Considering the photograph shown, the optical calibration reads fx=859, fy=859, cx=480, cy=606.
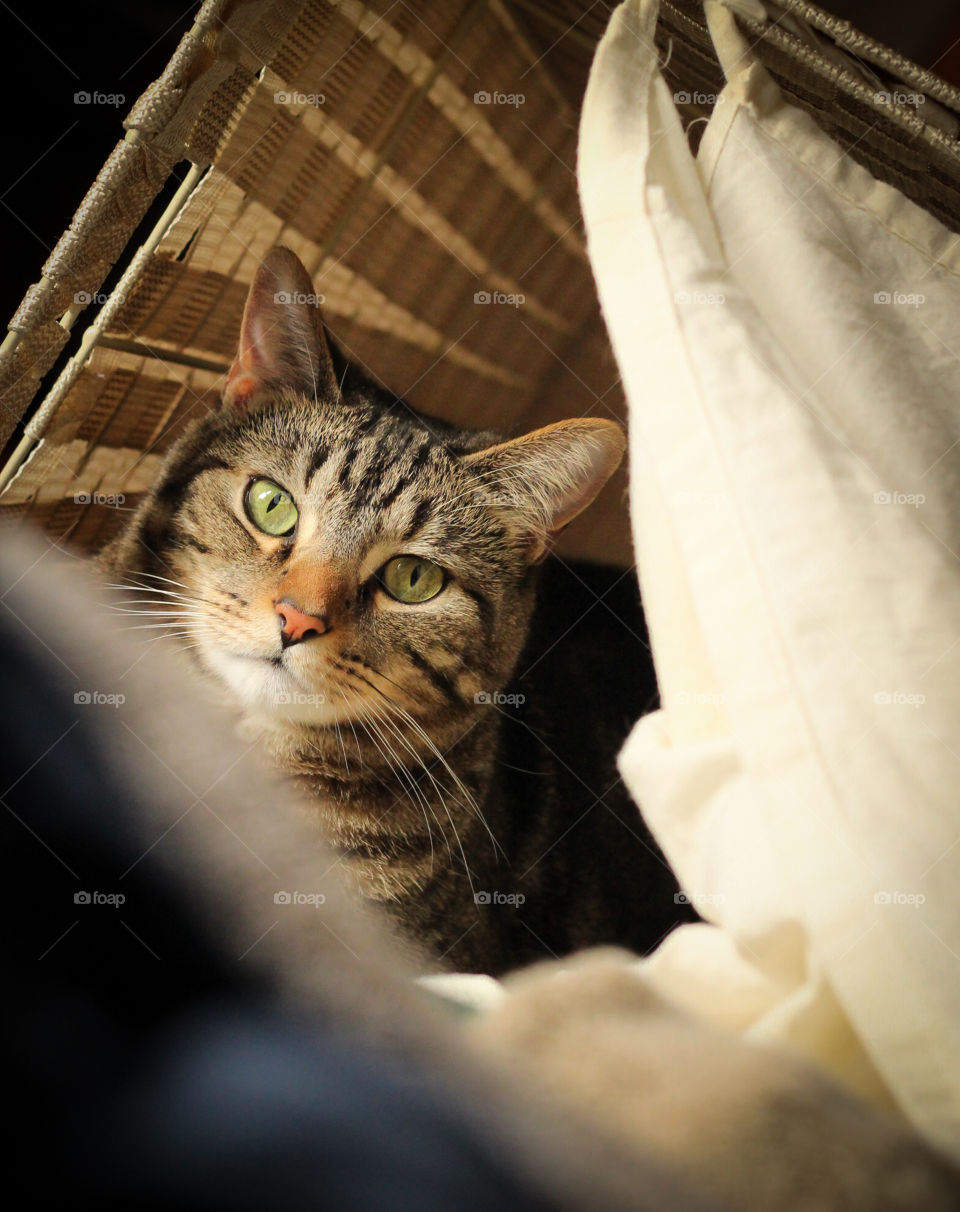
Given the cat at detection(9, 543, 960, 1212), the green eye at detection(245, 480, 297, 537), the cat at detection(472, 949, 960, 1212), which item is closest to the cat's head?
the green eye at detection(245, 480, 297, 537)

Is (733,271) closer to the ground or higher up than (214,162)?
higher up

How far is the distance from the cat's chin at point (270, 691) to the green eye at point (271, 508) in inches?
4.8

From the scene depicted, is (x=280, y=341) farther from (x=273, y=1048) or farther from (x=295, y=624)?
(x=273, y=1048)

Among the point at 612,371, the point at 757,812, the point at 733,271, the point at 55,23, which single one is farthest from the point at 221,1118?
the point at 55,23

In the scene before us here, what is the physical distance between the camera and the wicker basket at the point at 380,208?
0.72m

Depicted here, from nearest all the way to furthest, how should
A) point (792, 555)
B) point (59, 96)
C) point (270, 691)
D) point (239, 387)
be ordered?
point (792, 555) < point (270, 691) < point (239, 387) < point (59, 96)

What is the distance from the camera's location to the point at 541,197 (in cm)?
102

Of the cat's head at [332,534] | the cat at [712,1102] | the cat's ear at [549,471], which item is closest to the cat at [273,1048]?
the cat at [712,1102]

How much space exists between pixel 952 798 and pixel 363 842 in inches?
19.1

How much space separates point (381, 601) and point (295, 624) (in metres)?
0.10

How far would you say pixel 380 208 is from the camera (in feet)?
3.08

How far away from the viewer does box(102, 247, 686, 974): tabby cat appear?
2.43 feet

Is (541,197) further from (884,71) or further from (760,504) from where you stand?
(760,504)

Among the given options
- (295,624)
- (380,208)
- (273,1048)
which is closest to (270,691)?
(295,624)
